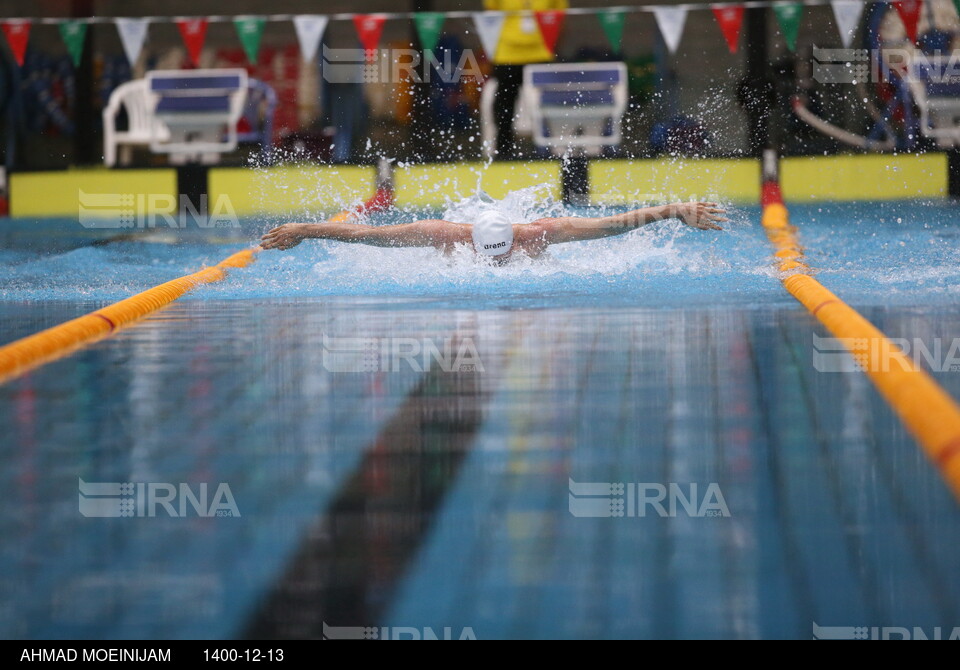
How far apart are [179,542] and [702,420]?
1206mm

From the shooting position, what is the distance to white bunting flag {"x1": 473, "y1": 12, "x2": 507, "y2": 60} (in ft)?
31.2

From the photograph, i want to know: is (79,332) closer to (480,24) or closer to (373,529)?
(373,529)

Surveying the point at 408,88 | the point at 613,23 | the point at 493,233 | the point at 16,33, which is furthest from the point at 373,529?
the point at 408,88

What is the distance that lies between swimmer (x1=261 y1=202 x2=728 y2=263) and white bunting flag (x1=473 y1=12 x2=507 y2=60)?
453 cm

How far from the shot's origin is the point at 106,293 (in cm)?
542

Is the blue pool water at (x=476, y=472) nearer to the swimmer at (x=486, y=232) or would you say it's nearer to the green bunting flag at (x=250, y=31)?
the swimmer at (x=486, y=232)

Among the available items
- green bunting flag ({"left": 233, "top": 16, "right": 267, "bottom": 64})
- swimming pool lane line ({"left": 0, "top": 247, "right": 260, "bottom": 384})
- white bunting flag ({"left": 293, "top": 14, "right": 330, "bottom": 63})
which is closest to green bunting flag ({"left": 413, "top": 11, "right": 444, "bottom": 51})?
white bunting flag ({"left": 293, "top": 14, "right": 330, "bottom": 63})

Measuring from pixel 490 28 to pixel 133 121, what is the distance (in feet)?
10.8

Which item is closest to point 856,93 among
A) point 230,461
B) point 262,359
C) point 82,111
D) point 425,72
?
point 425,72

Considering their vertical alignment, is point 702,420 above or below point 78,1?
below

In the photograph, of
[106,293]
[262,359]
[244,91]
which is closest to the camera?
[262,359]

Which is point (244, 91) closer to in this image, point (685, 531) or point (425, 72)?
point (425, 72)

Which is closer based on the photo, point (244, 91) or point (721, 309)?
point (721, 309)

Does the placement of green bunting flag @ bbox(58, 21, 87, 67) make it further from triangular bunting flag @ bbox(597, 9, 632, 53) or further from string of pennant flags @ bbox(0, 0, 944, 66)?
triangular bunting flag @ bbox(597, 9, 632, 53)
